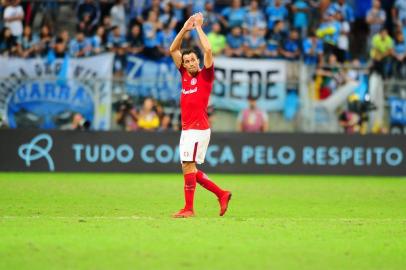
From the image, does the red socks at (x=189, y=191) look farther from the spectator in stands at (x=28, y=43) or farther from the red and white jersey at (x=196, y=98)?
the spectator in stands at (x=28, y=43)

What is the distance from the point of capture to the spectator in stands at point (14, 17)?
2402cm

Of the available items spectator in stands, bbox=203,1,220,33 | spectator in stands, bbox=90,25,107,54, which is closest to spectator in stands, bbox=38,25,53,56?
spectator in stands, bbox=90,25,107,54

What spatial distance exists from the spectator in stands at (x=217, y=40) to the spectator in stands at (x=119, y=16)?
227 centimetres

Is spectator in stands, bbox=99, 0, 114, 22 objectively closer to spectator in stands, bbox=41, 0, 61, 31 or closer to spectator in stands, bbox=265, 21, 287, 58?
spectator in stands, bbox=41, 0, 61, 31

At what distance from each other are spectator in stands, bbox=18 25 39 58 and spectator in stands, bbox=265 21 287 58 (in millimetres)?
5822

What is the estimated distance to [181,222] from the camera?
11.2 metres

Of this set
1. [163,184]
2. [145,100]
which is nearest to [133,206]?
[163,184]

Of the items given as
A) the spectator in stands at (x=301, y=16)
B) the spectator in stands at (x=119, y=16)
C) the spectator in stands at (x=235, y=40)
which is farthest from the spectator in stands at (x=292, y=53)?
the spectator in stands at (x=119, y=16)

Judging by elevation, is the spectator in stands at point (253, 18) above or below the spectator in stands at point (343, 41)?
above

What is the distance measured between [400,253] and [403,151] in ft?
46.3

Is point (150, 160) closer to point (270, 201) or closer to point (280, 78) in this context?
point (280, 78)

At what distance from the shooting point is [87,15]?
80.4 feet

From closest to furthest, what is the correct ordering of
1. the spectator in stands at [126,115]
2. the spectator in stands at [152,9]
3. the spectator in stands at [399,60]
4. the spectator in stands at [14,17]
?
the spectator in stands at [126,115]
the spectator in stands at [14,17]
the spectator in stands at [399,60]
the spectator in stands at [152,9]

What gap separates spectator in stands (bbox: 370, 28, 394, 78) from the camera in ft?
78.5
